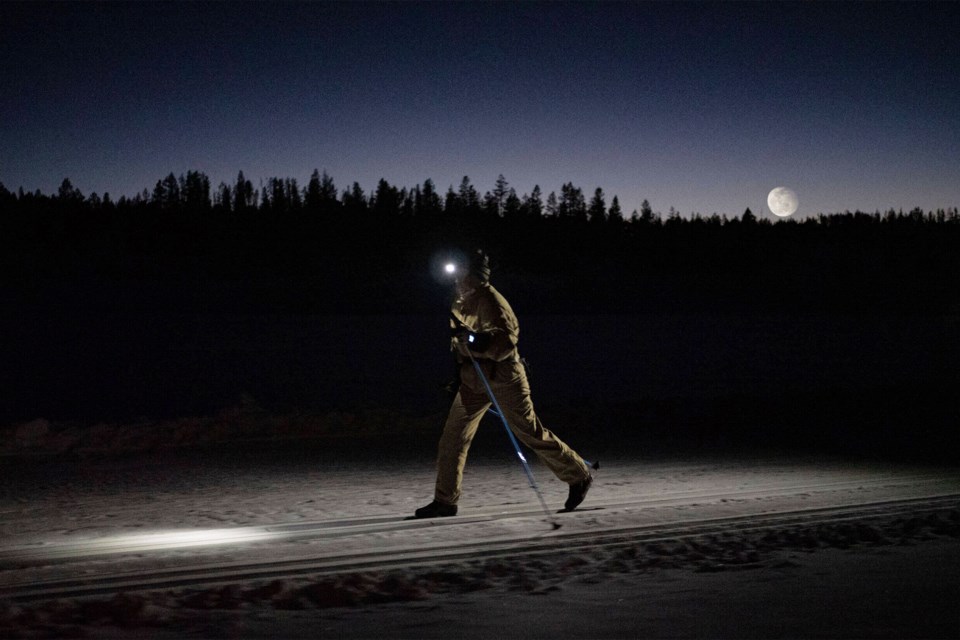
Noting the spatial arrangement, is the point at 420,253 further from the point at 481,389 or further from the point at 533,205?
the point at 481,389

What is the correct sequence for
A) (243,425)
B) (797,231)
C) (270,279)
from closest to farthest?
(243,425) < (270,279) < (797,231)

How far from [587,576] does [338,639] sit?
188cm

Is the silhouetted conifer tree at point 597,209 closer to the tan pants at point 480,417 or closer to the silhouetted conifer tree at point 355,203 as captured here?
the silhouetted conifer tree at point 355,203

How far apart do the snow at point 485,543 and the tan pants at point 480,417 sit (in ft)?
→ 1.25

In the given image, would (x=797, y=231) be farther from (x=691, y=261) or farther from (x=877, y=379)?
(x=877, y=379)

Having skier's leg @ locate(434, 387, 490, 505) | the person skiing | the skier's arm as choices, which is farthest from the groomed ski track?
the skier's arm

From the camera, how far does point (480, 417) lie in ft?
27.2

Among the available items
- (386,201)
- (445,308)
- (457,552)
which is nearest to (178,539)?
(457,552)

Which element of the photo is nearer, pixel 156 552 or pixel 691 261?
pixel 156 552

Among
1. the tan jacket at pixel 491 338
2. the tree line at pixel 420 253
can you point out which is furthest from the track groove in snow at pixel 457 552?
the tree line at pixel 420 253

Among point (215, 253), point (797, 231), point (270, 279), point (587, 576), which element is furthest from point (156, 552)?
point (797, 231)

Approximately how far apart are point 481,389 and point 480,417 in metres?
0.23

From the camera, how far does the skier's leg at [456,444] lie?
8352mm

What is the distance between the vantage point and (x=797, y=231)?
153500 mm
